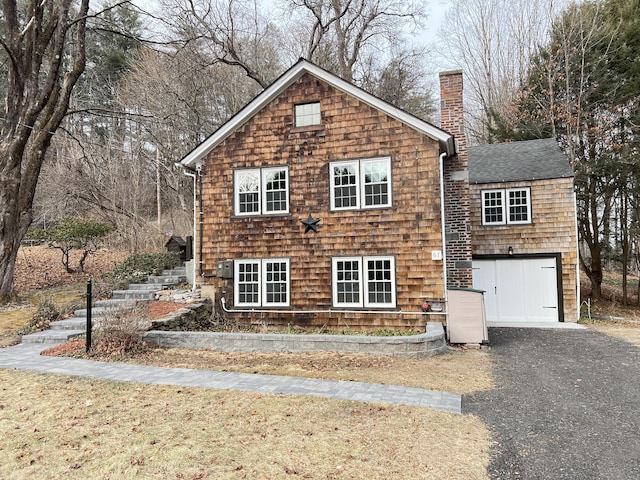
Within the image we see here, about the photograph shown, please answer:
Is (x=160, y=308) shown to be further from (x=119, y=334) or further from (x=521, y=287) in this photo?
(x=521, y=287)

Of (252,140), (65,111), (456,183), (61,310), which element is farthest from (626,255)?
(65,111)

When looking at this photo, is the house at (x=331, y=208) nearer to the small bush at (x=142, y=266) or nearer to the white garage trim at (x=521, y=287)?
the white garage trim at (x=521, y=287)

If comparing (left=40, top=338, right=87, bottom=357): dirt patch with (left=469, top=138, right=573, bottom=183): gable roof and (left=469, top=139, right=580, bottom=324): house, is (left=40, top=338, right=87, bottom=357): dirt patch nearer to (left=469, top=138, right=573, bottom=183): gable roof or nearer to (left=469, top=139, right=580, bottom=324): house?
(left=469, top=139, right=580, bottom=324): house

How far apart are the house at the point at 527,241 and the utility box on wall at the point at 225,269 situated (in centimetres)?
843

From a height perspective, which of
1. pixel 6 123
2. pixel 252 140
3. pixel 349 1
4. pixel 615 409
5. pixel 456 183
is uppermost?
pixel 349 1

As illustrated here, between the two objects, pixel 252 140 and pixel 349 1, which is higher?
pixel 349 1

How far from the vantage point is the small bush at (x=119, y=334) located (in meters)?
8.94

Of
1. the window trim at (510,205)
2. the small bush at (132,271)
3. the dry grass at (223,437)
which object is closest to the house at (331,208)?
the window trim at (510,205)

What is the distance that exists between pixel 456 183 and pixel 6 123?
1501cm

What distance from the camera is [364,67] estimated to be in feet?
90.4

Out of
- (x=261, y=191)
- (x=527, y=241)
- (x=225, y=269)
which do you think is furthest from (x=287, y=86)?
(x=527, y=241)

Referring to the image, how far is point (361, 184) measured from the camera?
11.1 metres

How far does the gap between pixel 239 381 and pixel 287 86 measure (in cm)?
824

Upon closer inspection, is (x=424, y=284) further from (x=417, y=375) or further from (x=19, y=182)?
(x=19, y=182)
